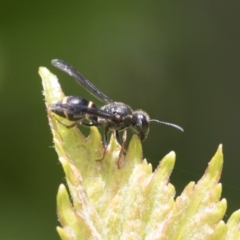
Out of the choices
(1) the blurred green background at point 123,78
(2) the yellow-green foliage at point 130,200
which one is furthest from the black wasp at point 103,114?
(1) the blurred green background at point 123,78

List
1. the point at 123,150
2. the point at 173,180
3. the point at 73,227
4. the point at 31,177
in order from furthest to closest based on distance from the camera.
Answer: the point at 173,180
the point at 31,177
the point at 123,150
the point at 73,227

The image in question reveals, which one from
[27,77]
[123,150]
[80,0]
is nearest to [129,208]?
[123,150]

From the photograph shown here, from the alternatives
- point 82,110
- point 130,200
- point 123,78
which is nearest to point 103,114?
point 82,110

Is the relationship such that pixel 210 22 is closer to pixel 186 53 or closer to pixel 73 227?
pixel 186 53

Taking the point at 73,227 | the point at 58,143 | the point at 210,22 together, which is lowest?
the point at 73,227

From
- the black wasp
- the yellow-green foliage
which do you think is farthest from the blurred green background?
the yellow-green foliage

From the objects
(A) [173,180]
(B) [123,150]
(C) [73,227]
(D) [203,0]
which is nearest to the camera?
(C) [73,227]

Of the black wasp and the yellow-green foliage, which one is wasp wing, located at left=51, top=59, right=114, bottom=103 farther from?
the yellow-green foliage
